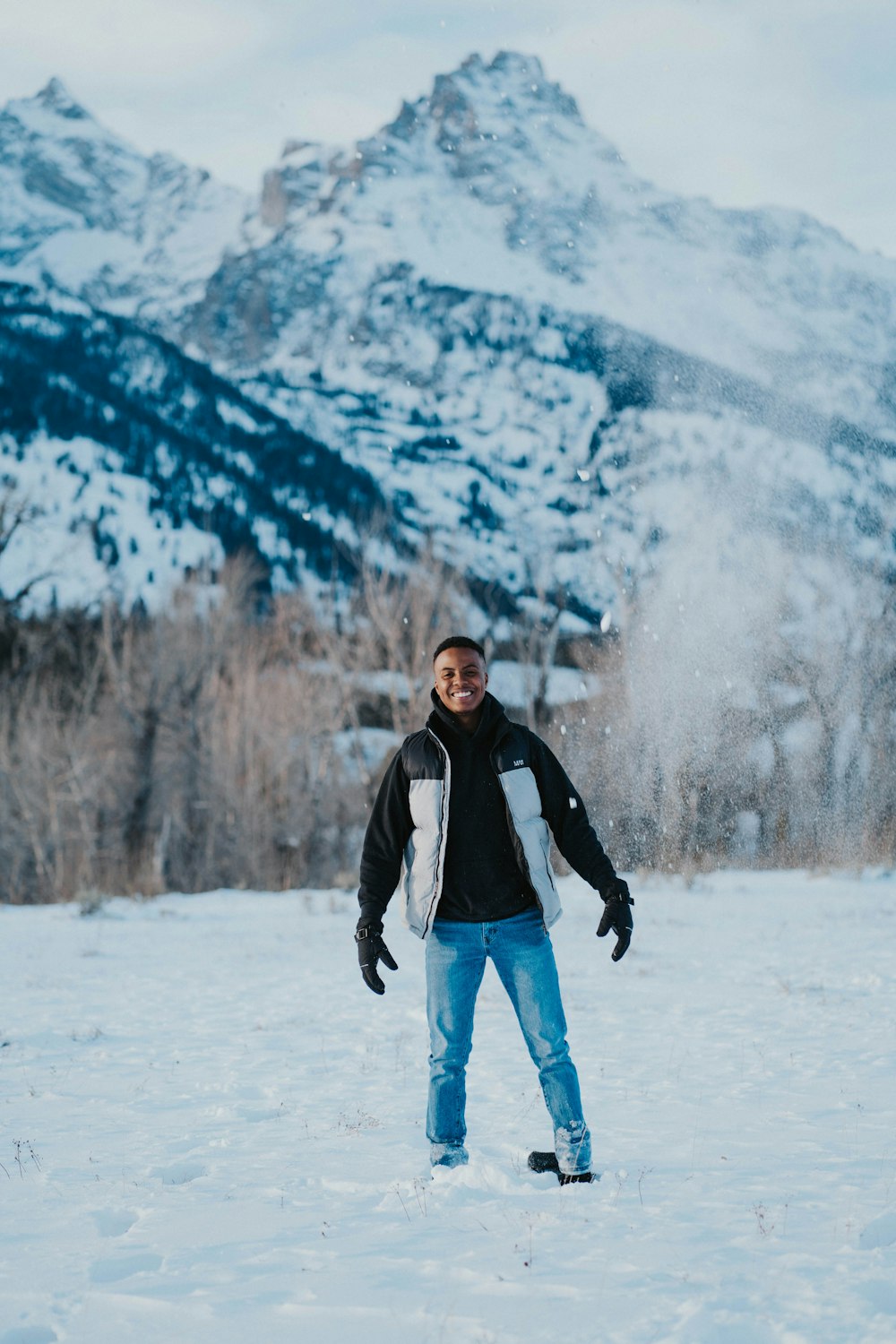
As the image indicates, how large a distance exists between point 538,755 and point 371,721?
3222cm

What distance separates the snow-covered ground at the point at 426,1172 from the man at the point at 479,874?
0.37m

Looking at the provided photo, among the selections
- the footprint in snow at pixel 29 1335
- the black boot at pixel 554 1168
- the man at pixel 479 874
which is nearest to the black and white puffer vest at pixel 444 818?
the man at pixel 479 874

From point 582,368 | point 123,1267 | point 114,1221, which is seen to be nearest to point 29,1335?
point 123,1267

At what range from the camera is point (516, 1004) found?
3.73m

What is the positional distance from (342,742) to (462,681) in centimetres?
3180

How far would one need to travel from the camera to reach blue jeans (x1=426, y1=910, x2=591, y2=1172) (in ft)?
12.0

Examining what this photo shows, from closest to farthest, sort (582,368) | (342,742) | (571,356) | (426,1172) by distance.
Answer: (426,1172)
(342,742)
(582,368)
(571,356)

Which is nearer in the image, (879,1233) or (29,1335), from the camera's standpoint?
(29,1335)

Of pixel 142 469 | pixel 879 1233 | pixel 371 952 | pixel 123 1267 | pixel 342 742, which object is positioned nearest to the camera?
pixel 123 1267

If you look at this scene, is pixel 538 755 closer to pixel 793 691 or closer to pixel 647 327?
pixel 793 691

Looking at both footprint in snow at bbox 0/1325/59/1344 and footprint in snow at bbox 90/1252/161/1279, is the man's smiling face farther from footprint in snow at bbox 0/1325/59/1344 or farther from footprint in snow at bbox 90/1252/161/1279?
footprint in snow at bbox 0/1325/59/1344

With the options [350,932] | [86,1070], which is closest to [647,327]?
[350,932]

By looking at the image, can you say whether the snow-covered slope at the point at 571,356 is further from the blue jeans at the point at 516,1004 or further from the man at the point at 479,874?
the blue jeans at the point at 516,1004

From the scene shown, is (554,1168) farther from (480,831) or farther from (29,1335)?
(29,1335)
